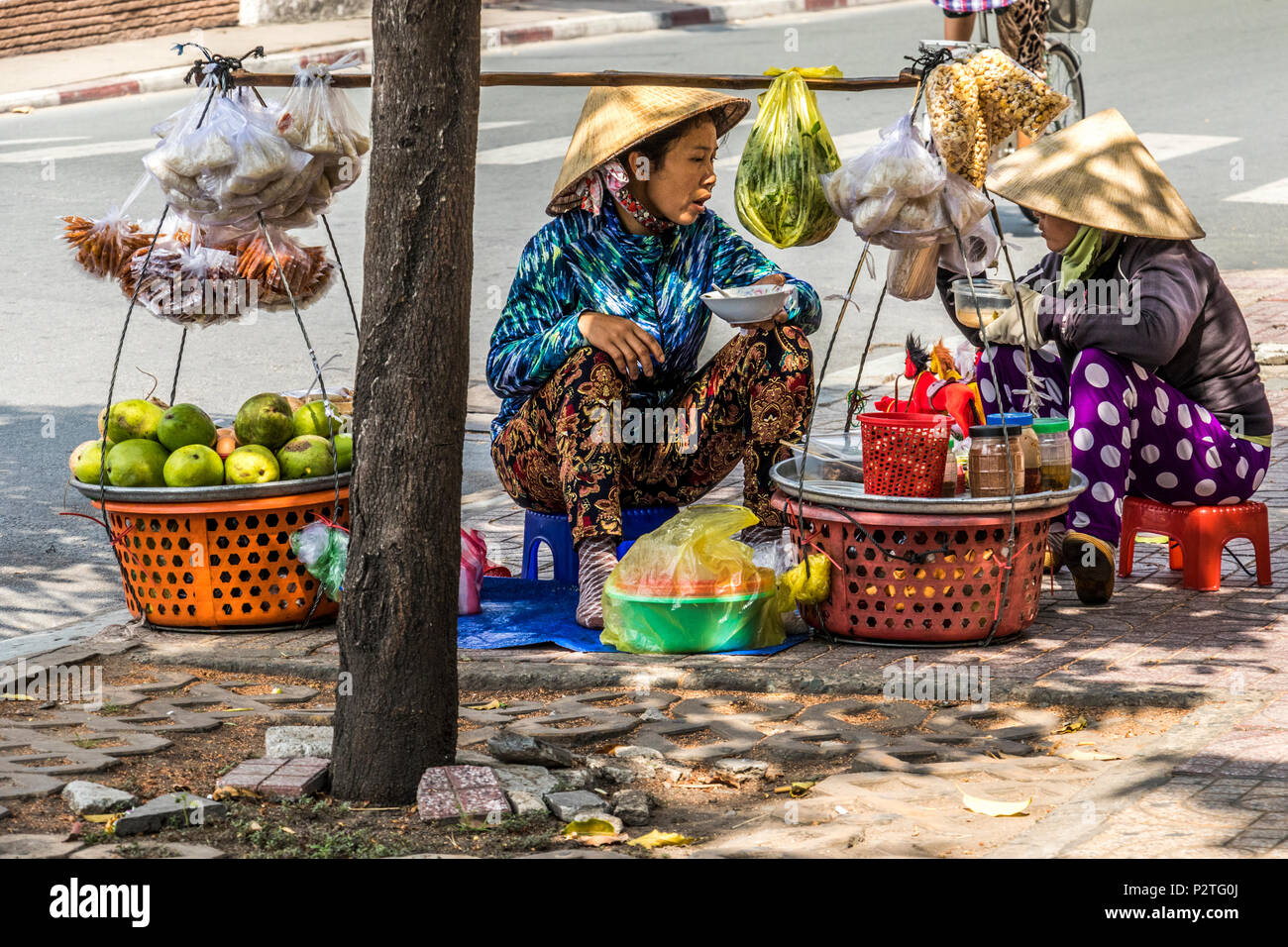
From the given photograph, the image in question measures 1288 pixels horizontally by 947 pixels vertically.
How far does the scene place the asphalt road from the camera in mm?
6680

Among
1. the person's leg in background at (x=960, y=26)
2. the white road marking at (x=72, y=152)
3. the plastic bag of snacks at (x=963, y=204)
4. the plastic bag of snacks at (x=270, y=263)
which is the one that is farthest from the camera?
the white road marking at (x=72, y=152)

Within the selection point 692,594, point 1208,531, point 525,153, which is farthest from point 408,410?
point 525,153

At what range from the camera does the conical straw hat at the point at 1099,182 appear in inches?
186

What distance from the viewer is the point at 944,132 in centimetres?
434

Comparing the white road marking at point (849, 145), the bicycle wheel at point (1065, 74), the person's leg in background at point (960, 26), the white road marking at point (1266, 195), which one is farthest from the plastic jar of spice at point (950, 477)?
the white road marking at point (1266, 195)

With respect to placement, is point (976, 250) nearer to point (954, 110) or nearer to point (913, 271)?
point (913, 271)

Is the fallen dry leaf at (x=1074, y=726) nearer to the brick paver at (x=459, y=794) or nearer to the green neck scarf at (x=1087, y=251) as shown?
the brick paver at (x=459, y=794)

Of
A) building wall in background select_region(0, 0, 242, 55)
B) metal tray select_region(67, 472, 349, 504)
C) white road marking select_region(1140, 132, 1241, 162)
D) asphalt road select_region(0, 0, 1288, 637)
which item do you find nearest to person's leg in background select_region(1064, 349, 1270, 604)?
asphalt road select_region(0, 0, 1288, 637)

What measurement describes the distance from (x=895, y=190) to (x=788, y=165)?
0.44 m

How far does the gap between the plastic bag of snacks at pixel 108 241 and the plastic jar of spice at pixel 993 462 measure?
2443mm

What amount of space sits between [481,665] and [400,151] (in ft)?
5.20

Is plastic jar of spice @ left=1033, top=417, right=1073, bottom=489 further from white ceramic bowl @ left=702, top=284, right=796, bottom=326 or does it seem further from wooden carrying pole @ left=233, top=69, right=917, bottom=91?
wooden carrying pole @ left=233, top=69, right=917, bottom=91

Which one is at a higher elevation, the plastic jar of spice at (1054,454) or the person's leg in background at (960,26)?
the person's leg in background at (960,26)

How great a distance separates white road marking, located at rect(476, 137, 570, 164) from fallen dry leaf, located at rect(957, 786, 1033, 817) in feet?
29.0
